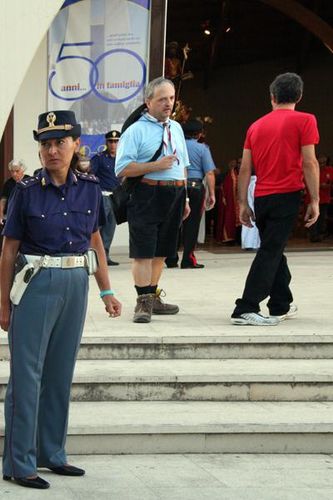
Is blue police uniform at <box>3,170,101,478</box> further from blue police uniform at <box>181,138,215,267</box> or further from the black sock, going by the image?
blue police uniform at <box>181,138,215,267</box>

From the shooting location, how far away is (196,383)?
20.3ft

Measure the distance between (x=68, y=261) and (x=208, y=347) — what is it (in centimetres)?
187

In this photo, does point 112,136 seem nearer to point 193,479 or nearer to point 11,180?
point 11,180

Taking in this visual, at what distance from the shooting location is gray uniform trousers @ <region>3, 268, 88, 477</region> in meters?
4.95

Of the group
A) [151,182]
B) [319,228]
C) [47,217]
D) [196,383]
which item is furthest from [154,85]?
[319,228]

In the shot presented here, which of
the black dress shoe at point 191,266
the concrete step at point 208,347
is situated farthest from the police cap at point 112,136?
the concrete step at point 208,347

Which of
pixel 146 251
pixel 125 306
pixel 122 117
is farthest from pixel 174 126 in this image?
pixel 122 117

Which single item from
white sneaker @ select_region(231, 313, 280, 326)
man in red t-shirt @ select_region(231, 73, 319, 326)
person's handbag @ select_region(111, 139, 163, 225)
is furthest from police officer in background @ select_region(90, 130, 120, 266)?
white sneaker @ select_region(231, 313, 280, 326)

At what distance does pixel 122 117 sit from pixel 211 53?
13876mm

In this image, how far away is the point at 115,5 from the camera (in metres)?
13.0

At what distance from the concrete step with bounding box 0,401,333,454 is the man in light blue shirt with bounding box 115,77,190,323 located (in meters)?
1.62

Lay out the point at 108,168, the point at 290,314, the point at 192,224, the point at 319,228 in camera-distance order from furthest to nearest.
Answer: the point at 319,228 < the point at 108,168 < the point at 192,224 < the point at 290,314

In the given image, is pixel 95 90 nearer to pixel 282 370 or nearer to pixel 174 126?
pixel 174 126

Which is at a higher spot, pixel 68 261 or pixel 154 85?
pixel 154 85
